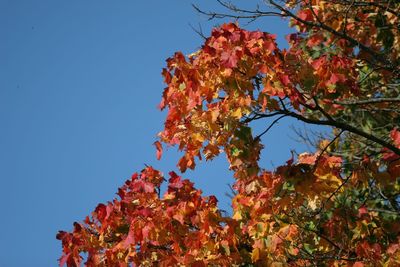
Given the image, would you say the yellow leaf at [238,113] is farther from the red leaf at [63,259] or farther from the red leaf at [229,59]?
the red leaf at [63,259]

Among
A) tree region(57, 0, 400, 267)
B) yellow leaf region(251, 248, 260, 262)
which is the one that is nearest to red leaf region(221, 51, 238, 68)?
tree region(57, 0, 400, 267)

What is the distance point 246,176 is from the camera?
492cm

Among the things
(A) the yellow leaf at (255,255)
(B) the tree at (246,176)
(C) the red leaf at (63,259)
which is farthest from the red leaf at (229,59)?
(C) the red leaf at (63,259)

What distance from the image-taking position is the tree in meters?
4.68

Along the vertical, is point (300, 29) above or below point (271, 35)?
above

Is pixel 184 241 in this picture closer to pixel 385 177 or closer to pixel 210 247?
pixel 210 247

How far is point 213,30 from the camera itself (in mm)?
4750

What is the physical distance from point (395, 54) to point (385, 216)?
10.7 ft

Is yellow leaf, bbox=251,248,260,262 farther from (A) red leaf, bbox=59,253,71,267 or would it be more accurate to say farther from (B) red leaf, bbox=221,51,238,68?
(B) red leaf, bbox=221,51,238,68

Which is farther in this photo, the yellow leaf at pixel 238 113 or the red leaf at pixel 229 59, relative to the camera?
the yellow leaf at pixel 238 113

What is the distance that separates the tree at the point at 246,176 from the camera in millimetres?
4676

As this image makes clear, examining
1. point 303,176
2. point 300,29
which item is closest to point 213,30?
point 303,176

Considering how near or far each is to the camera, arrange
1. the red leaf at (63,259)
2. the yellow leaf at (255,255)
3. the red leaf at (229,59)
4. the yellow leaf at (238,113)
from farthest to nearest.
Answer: the red leaf at (63,259) → the yellow leaf at (255,255) → the yellow leaf at (238,113) → the red leaf at (229,59)

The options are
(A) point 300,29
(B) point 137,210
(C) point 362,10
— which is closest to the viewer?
(B) point 137,210
